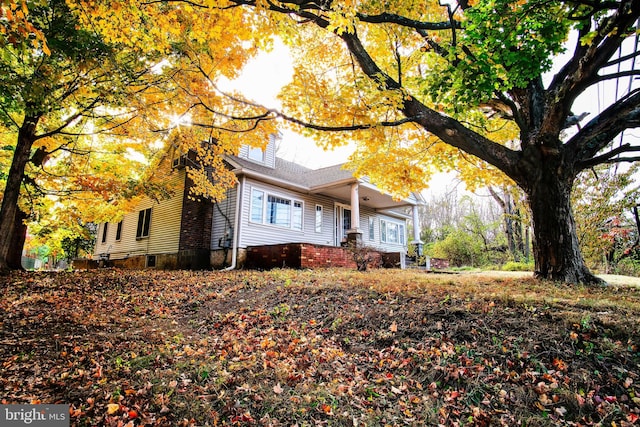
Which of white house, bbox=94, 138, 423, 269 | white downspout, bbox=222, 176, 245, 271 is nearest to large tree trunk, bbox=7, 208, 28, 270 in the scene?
white house, bbox=94, 138, 423, 269

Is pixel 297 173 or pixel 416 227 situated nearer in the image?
pixel 297 173

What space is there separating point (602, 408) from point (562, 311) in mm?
1562

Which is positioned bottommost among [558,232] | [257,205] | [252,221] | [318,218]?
[558,232]

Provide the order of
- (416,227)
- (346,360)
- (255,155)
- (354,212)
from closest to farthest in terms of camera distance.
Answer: (346,360) → (354,212) → (255,155) → (416,227)

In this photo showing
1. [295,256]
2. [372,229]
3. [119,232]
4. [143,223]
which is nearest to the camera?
[295,256]

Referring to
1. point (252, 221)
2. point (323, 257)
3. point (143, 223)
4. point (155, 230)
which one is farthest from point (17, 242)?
point (323, 257)

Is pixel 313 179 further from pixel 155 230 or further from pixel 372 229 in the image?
pixel 155 230

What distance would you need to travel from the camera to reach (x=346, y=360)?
3.63 meters

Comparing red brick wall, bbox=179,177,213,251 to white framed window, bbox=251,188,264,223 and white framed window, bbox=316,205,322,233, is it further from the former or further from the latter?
white framed window, bbox=316,205,322,233

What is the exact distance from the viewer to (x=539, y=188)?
20.0 feet

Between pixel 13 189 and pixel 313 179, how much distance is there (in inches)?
394

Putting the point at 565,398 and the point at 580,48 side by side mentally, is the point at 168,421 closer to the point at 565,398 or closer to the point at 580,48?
the point at 565,398

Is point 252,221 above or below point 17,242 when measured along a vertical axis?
above

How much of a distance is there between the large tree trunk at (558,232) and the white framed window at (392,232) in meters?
12.3
